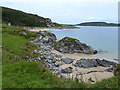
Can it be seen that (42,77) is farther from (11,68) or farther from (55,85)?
(11,68)

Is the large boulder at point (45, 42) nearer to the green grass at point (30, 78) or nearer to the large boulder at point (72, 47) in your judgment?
the large boulder at point (72, 47)

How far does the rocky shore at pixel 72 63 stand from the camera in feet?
49.3

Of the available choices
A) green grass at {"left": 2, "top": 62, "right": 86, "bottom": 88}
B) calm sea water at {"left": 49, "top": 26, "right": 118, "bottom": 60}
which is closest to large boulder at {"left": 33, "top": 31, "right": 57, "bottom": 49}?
calm sea water at {"left": 49, "top": 26, "right": 118, "bottom": 60}

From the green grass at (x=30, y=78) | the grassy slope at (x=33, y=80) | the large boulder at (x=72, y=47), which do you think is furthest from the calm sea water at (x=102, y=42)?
the green grass at (x=30, y=78)

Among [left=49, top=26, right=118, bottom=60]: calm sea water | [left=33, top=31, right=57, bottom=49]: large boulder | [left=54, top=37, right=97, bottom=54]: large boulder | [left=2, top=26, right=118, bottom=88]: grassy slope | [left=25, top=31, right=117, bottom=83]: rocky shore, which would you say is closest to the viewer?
[left=2, top=26, right=118, bottom=88]: grassy slope

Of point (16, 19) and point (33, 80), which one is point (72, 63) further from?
point (16, 19)

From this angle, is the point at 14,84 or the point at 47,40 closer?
the point at 14,84

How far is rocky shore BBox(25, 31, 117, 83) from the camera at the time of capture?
592 inches

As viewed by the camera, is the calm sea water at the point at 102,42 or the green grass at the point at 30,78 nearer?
the green grass at the point at 30,78

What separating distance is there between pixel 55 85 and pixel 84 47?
940 inches

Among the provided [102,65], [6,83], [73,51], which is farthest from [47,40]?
[6,83]

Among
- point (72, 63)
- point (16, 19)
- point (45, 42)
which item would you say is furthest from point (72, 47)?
point (16, 19)

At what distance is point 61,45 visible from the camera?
30.9 meters

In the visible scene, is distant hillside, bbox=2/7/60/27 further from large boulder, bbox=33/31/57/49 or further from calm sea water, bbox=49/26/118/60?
large boulder, bbox=33/31/57/49
